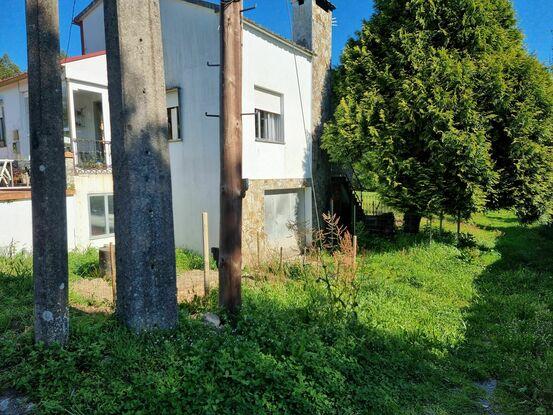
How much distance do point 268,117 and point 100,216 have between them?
5.84 metres

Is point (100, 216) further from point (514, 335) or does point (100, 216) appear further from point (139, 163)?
point (514, 335)

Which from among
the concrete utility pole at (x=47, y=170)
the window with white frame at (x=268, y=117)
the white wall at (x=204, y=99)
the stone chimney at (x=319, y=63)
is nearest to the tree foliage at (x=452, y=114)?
the stone chimney at (x=319, y=63)

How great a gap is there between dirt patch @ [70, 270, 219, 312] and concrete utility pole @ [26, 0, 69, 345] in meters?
1.57

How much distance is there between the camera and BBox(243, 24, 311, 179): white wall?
9312 millimetres

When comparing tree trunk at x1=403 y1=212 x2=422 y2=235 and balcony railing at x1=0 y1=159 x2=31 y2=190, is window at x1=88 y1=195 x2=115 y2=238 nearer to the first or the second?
balcony railing at x1=0 y1=159 x2=31 y2=190

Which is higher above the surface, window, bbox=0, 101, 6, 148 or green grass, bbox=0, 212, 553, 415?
window, bbox=0, 101, 6, 148

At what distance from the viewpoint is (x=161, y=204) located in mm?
3910

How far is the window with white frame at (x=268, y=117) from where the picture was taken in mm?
9914

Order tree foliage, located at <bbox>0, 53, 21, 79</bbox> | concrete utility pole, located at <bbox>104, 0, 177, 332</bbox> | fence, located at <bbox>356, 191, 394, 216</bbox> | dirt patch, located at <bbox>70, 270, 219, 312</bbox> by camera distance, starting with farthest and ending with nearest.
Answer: tree foliage, located at <bbox>0, 53, 21, 79</bbox> → fence, located at <bbox>356, 191, 394, 216</bbox> → dirt patch, located at <bbox>70, 270, 219, 312</bbox> → concrete utility pole, located at <bbox>104, 0, 177, 332</bbox>

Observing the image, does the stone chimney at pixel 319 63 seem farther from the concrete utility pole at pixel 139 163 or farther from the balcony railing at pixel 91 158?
the concrete utility pole at pixel 139 163

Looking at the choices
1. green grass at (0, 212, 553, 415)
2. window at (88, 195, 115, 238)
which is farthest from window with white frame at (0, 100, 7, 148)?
green grass at (0, 212, 553, 415)

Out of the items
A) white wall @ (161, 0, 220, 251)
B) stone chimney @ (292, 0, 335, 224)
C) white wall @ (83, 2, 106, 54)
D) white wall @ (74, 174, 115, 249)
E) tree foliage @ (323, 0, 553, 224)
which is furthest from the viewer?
white wall @ (83, 2, 106, 54)

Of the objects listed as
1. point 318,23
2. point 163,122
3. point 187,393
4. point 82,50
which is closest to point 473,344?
point 187,393

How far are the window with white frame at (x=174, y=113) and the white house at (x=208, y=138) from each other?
3 centimetres
